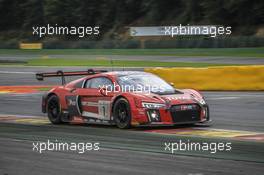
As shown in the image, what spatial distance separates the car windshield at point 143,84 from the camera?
13.5 m

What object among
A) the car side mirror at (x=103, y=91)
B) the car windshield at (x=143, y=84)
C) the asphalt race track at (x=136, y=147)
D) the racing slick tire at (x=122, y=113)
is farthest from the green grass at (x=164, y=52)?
the racing slick tire at (x=122, y=113)

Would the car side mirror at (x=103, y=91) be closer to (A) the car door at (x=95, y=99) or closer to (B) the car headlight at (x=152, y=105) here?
(A) the car door at (x=95, y=99)

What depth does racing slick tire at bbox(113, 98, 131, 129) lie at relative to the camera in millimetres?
13023

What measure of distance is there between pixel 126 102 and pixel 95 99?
3.54 ft

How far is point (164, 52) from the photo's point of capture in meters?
51.2

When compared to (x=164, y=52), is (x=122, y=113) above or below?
below

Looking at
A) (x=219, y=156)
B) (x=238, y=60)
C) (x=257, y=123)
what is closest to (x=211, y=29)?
(x=238, y=60)

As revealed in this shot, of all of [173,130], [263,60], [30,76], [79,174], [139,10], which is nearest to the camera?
[79,174]

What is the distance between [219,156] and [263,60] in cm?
2969

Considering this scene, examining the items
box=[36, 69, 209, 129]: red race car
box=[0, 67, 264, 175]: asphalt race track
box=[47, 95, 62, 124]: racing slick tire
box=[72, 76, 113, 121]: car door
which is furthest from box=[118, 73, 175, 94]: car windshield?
box=[47, 95, 62, 124]: racing slick tire

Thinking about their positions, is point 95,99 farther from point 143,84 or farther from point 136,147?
point 136,147

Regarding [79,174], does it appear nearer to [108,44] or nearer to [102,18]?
[108,44]

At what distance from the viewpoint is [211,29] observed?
5397cm

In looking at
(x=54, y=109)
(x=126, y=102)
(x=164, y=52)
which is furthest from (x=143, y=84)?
(x=164, y=52)
